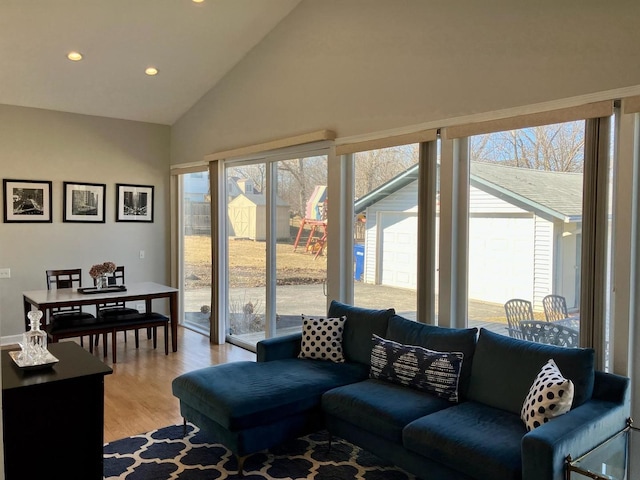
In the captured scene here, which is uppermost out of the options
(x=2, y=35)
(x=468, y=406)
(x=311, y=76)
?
(x=2, y=35)

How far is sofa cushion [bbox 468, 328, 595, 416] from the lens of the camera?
2816mm

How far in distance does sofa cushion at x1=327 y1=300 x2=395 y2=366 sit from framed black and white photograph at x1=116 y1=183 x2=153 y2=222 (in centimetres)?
421

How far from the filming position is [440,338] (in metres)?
3.51

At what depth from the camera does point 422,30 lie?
13.0 ft

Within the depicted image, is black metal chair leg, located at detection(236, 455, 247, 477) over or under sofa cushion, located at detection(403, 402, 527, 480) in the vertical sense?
under

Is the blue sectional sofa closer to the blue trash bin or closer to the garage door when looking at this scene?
the garage door

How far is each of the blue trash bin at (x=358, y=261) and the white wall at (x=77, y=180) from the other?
384 centimetres

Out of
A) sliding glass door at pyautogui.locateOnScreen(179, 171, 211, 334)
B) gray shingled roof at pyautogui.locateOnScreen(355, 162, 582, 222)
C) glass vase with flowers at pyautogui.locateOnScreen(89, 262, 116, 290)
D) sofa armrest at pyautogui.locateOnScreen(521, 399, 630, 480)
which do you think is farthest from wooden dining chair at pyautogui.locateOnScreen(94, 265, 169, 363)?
sofa armrest at pyautogui.locateOnScreen(521, 399, 630, 480)

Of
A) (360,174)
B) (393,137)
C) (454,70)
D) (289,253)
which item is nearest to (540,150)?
(454,70)

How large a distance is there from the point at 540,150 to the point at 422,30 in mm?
1351

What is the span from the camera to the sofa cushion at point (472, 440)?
2.45 metres

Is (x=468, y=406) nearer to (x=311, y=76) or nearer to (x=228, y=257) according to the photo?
(x=311, y=76)

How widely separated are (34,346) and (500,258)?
2972mm

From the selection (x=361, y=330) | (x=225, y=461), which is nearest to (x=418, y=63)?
(x=361, y=330)
